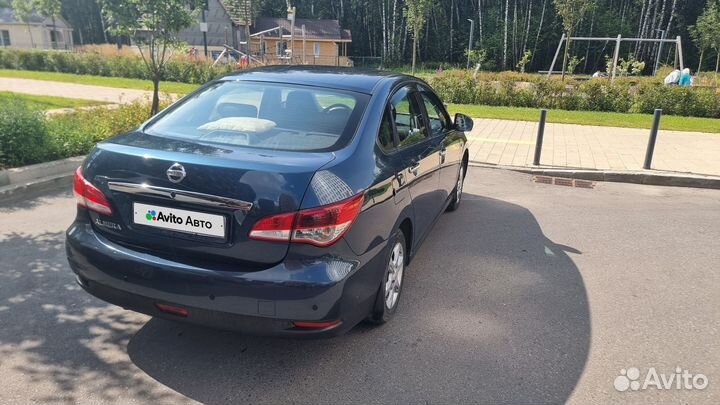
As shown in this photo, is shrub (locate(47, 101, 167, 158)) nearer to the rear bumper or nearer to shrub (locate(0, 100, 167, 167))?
shrub (locate(0, 100, 167, 167))

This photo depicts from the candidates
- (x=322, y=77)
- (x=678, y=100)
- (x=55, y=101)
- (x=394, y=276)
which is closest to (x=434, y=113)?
(x=322, y=77)

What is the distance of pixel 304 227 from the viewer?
2.62 meters

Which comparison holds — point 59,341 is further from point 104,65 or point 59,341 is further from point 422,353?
point 104,65

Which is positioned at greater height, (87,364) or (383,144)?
(383,144)

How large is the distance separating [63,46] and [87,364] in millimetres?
76879

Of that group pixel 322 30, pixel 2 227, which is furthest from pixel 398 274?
pixel 322 30

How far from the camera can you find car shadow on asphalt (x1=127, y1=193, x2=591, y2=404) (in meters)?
2.84

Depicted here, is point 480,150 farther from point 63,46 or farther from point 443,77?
point 63,46

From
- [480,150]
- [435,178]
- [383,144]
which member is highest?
[383,144]

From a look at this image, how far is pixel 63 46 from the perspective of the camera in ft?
221

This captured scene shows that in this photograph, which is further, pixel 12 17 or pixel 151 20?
pixel 12 17

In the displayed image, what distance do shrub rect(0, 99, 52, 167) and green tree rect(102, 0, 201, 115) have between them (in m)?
2.97

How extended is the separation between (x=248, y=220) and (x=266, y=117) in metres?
1.09

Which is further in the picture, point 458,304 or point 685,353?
point 458,304
